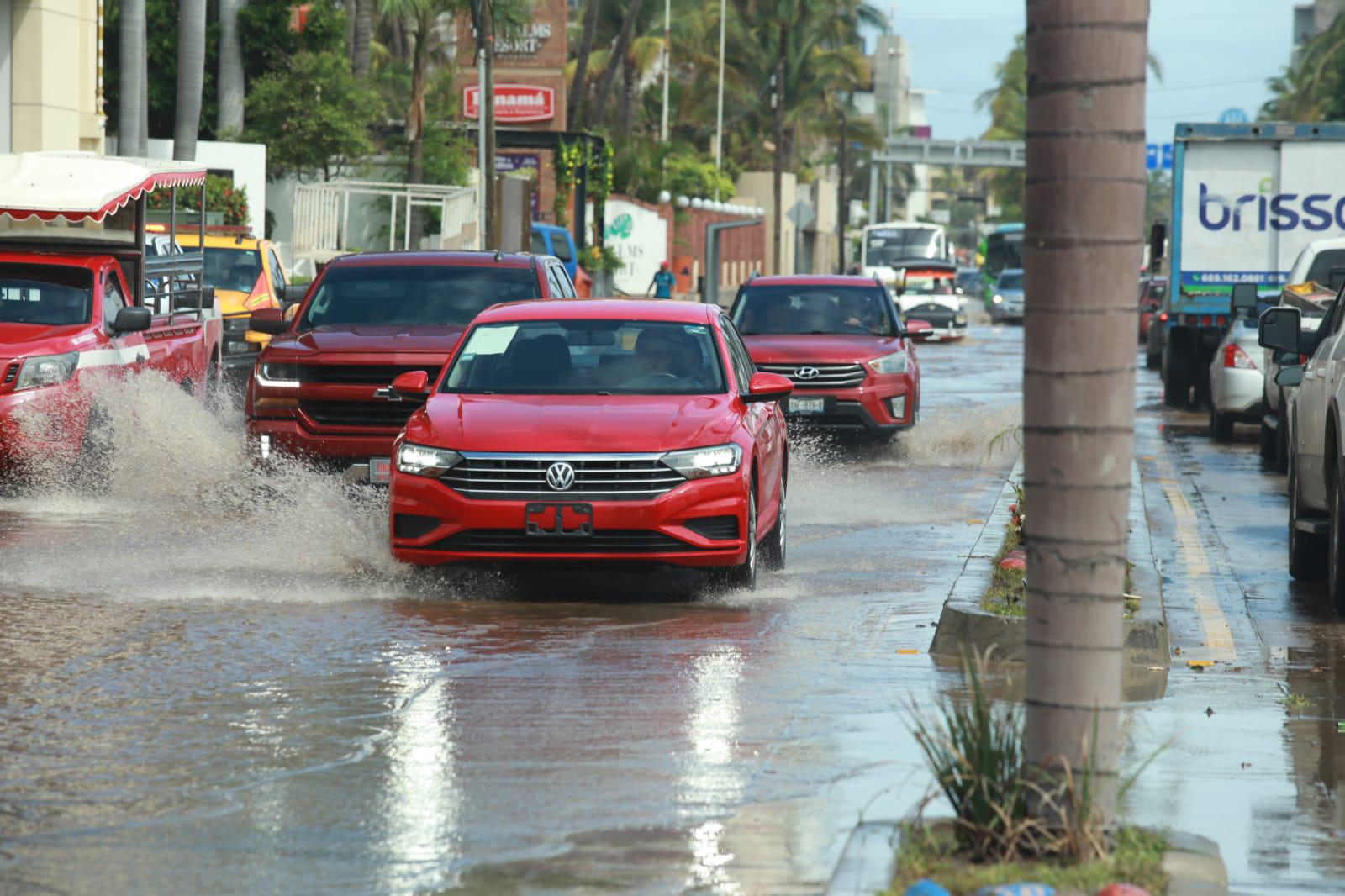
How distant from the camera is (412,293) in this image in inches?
609

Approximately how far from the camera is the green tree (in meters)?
42.7

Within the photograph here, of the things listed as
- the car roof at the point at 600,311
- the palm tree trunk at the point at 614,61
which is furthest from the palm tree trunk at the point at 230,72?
the car roof at the point at 600,311

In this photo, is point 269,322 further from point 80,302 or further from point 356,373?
point 80,302

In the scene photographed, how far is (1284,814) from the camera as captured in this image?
21.2ft

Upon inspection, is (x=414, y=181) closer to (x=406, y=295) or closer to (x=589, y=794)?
(x=406, y=295)

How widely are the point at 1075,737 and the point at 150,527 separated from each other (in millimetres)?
9224

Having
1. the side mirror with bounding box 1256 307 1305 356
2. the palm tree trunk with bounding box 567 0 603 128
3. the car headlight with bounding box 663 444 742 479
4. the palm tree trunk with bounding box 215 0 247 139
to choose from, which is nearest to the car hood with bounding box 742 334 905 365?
the side mirror with bounding box 1256 307 1305 356

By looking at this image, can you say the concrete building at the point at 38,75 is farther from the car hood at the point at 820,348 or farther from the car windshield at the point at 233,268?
the car hood at the point at 820,348

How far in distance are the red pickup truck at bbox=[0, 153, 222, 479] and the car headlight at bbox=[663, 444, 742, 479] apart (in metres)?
5.79

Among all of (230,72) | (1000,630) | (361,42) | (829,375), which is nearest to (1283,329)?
(1000,630)

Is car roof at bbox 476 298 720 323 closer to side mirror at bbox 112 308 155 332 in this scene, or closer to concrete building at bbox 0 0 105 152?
side mirror at bbox 112 308 155 332

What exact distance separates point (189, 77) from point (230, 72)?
948cm

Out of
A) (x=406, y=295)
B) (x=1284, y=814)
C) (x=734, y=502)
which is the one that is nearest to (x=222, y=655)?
(x=734, y=502)

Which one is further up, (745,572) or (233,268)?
(233,268)
